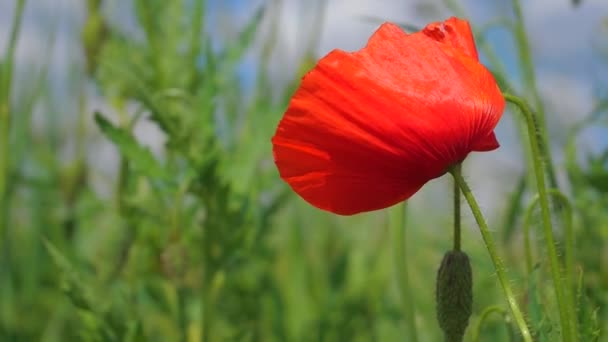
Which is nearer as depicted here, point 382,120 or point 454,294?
point 382,120

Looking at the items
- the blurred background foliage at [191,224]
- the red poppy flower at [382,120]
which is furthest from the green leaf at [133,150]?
the red poppy flower at [382,120]

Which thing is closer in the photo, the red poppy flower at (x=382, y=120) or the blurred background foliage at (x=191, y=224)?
the red poppy flower at (x=382, y=120)

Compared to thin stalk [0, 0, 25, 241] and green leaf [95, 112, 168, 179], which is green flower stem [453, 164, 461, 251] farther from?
thin stalk [0, 0, 25, 241]

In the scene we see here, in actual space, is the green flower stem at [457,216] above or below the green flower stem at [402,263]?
above

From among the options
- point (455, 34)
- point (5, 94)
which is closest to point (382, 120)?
point (455, 34)

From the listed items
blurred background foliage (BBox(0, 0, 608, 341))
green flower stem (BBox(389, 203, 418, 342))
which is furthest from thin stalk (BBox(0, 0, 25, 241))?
green flower stem (BBox(389, 203, 418, 342))

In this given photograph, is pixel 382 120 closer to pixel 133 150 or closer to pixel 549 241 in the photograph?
pixel 549 241

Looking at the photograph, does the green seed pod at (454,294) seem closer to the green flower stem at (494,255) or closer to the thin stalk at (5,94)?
the green flower stem at (494,255)
